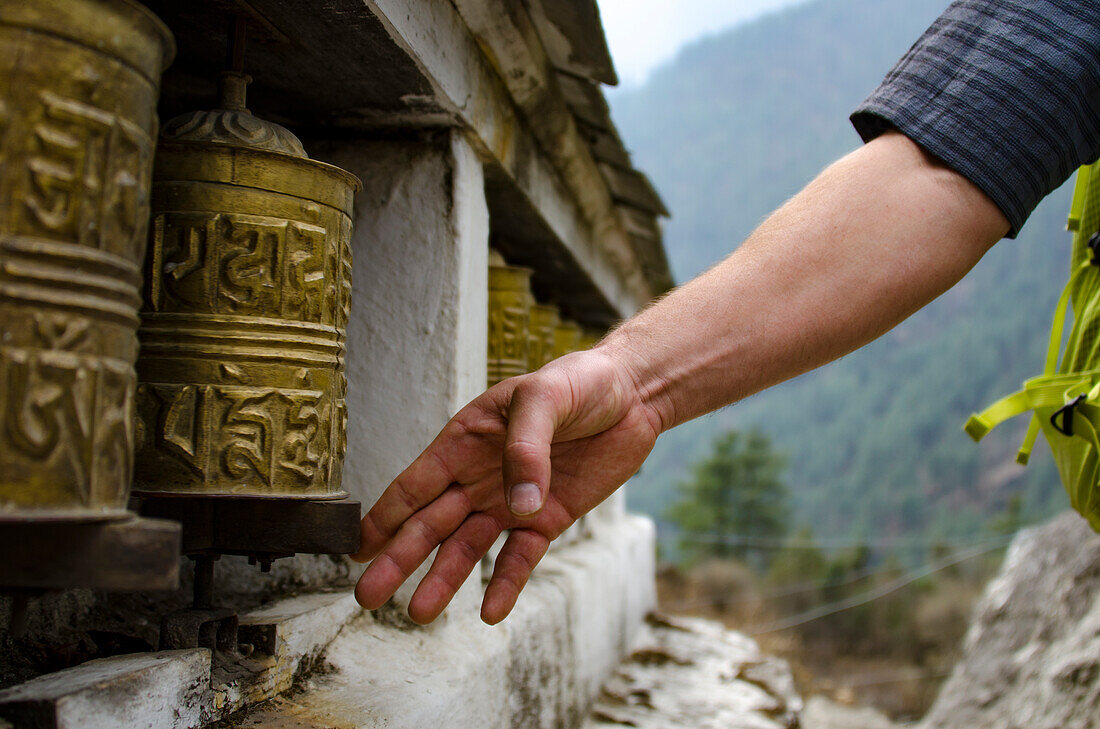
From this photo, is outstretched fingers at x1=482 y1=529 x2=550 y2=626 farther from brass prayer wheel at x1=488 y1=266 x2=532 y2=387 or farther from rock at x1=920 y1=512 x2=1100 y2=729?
rock at x1=920 y1=512 x2=1100 y2=729

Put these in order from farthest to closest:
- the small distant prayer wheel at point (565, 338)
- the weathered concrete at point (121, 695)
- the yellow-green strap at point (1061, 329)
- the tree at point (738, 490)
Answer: the tree at point (738, 490)
the small distant prayer wheel at point (565, 338)
the yellow-green strap at point (1061, 329)
the weathered concrete at point (121, 695)

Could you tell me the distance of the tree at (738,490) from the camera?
2534 centimetres

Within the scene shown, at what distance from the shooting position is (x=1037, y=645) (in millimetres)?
4512

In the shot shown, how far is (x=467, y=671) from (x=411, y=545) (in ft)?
1.77

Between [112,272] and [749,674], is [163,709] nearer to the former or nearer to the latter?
[112,272]

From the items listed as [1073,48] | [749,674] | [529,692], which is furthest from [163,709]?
[749,674]

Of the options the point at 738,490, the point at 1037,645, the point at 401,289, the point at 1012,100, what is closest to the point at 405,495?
the point at 401,289

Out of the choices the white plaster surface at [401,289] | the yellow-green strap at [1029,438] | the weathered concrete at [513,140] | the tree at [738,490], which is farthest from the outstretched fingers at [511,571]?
the tree at [738,490]

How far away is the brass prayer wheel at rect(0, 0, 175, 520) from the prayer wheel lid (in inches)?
15.3

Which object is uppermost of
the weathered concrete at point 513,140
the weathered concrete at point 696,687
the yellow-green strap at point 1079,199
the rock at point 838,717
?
the weathered concrete at point 513,140

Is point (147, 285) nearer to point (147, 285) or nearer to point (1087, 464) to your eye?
point (147, 285)

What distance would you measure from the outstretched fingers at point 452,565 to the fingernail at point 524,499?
33 centimetres

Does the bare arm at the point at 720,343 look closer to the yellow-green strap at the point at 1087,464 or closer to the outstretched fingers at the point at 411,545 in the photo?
the outstretched fingers at the point at 411,545

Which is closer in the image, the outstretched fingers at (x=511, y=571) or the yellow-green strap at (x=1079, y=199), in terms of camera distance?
the outstretched fingers at (x=511, y=571)
